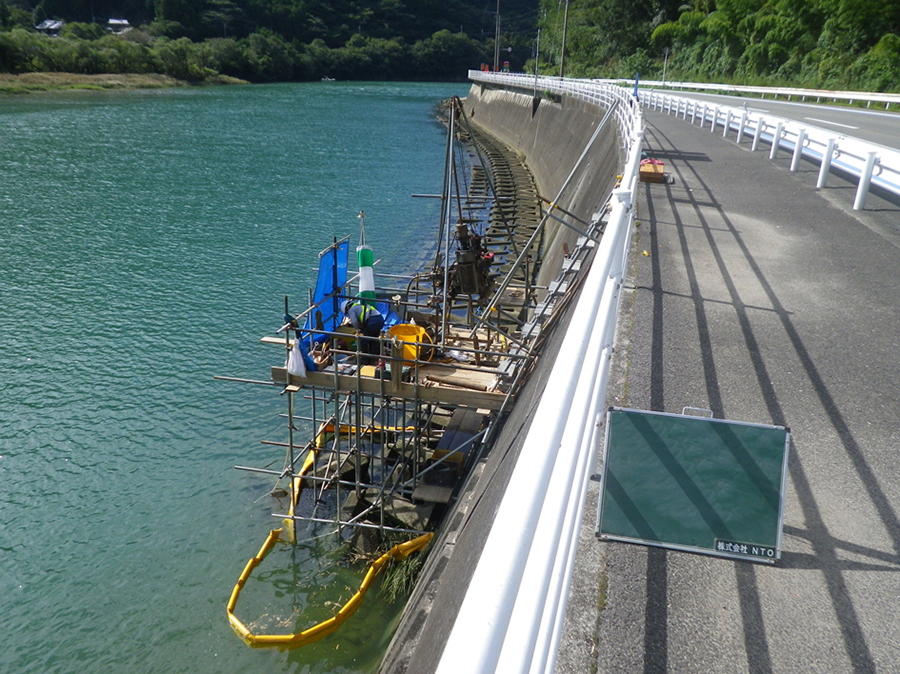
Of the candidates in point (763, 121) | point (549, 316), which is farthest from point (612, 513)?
point (763, 121)

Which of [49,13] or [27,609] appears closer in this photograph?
[27,609]

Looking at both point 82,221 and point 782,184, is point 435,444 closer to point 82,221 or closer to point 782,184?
point 782,184

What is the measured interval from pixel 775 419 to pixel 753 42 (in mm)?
54479

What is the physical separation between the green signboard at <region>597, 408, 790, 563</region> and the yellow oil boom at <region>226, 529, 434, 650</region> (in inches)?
267

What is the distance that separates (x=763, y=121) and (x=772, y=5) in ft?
138

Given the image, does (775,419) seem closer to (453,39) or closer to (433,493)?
(433,493)

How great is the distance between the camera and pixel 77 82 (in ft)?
274

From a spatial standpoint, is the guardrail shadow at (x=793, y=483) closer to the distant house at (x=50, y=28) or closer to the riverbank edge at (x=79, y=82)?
the riverbank edge at (x=79, y=82)

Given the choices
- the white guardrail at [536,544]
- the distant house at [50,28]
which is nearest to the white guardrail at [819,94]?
the white guardrail at [536,544]

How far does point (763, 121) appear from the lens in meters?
16.9

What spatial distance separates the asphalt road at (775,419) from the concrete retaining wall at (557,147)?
4308 mm

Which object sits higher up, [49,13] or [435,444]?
[49,13]

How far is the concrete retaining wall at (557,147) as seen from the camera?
18.8 meters

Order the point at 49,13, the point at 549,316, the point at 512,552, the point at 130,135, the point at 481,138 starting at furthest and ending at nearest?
the point at 49,13 → the point at 481,138 → the point at 130,135 → the point at 549,316 → the point at 512,552
